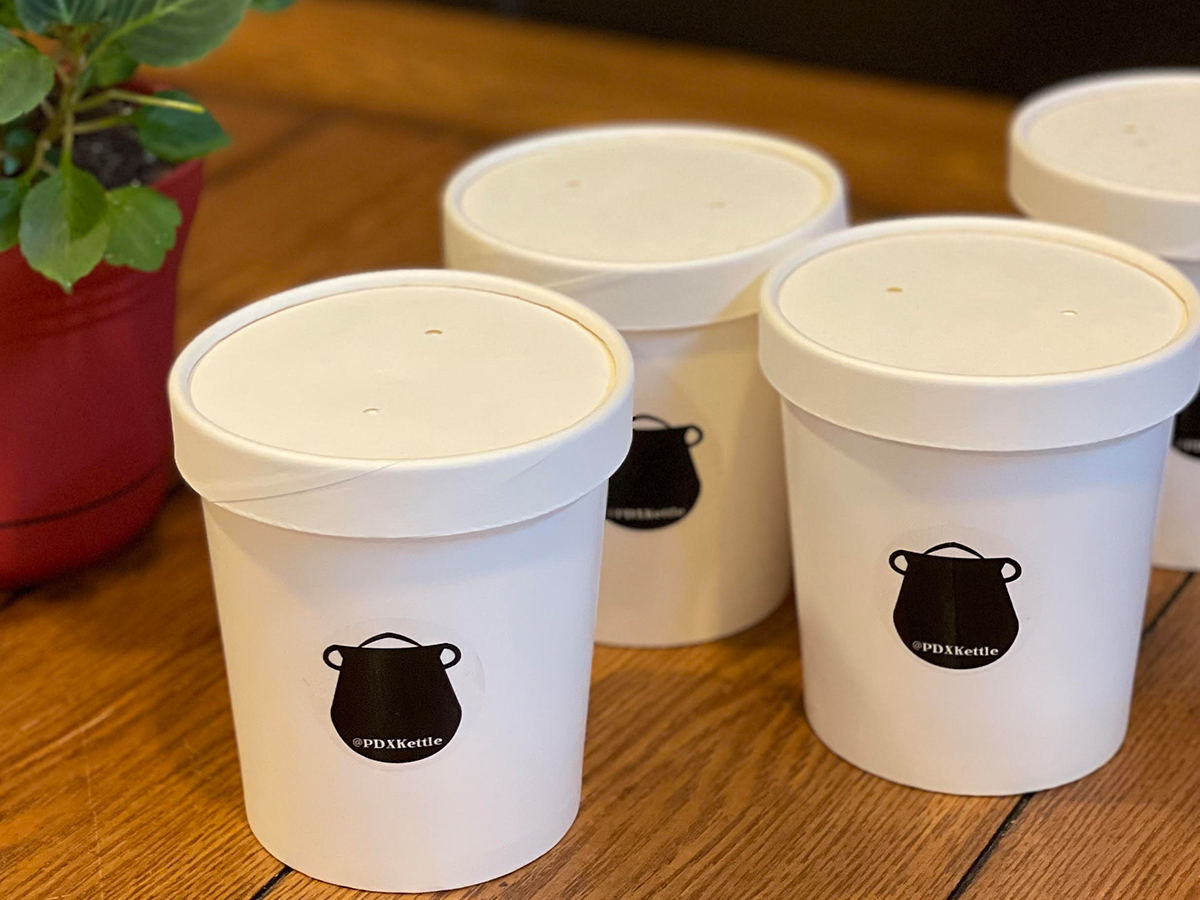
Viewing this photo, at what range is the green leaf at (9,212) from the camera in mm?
692

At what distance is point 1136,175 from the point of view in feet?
2.65

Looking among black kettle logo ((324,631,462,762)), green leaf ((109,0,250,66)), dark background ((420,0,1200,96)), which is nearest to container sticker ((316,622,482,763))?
black kettle logo ((324,631,462,762))

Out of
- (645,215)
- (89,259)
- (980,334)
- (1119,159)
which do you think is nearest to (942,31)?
(1119,159)

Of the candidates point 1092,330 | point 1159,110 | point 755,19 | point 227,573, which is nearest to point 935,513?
point 1092,330

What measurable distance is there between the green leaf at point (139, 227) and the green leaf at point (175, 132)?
0.14 ft

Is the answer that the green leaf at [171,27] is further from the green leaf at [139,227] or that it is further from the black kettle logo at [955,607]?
the black kettle logo at [955,607]

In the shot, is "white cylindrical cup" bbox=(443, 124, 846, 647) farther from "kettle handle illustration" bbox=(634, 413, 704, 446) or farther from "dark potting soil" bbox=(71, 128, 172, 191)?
"dark potting soil" bbox=(71, 128, 172, 191)

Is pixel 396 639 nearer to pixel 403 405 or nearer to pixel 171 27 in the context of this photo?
pixel 403 405

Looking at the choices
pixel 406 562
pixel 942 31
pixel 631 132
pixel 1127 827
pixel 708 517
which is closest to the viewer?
pixel 406 562

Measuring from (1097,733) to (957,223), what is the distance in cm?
25

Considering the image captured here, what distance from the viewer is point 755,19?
4.70ft

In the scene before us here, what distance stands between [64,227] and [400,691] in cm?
27

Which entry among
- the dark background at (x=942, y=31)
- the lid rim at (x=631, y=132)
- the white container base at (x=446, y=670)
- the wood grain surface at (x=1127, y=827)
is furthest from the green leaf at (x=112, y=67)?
the dark background at (x=942, y=31)

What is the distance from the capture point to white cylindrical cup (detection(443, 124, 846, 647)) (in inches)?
28.3
